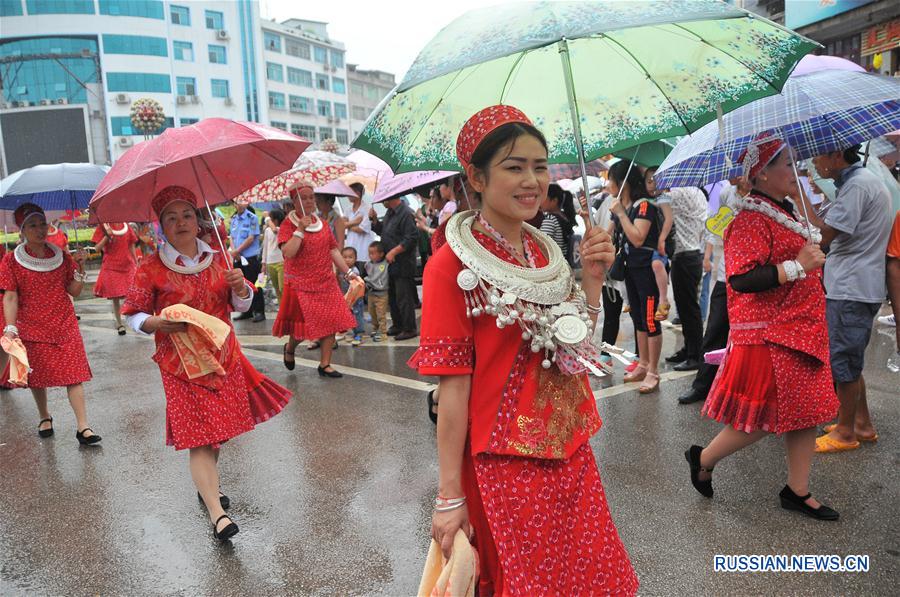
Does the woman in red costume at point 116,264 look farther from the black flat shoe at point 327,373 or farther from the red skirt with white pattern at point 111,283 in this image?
the black flat shoe at point 327,373

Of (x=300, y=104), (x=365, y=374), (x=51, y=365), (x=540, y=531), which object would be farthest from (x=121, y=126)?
(x=540, y=531)

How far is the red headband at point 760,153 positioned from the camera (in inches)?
125

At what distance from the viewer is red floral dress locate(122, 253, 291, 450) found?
3559 mm

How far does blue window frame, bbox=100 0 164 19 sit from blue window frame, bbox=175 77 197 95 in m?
5.29

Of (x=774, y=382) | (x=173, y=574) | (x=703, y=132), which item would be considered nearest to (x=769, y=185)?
(x=703, y=132)

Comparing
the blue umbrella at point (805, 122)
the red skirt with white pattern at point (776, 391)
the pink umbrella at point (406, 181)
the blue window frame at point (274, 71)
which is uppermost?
the blue window frame at point (274, 71)

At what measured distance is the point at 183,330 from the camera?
353 centimetres

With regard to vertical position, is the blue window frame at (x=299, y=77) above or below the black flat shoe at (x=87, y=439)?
above

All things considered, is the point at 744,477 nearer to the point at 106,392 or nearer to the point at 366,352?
the point at 366,352

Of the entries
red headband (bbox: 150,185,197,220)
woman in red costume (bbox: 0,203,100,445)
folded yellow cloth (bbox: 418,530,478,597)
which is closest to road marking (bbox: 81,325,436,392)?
woman in red costume (bbox: 0,203,100,445)

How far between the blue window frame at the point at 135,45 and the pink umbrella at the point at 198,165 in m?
60.5

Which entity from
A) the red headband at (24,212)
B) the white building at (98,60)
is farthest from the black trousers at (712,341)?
the white building at (98,60)

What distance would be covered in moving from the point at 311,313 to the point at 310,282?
314 millimetres

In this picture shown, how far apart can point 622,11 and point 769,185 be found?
1.64m
